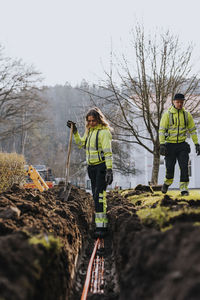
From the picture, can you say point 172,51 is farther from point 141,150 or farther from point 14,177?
point 141,150

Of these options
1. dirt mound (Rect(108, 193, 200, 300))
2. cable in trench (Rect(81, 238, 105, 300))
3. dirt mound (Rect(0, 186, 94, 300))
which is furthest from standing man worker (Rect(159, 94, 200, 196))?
dirt mound (Rect(108, 193, 200, 300))

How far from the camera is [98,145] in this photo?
7461 millimetres

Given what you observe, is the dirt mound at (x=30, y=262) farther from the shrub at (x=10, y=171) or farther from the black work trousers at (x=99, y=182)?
the shrub at (x=10, y=171)

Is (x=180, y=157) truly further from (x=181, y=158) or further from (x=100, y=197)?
(x=100, y=197)

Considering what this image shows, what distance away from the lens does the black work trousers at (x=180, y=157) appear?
7793 millimetres

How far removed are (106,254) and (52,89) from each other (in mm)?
89012

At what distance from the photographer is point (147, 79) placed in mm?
A: 17625

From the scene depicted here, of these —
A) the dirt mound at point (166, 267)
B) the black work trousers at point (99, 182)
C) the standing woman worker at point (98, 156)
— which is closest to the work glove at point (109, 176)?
the standing woman worker at point (98, 156)

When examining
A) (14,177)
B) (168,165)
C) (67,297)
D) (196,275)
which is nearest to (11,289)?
(196,275)

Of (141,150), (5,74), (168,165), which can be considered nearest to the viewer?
(168,165)

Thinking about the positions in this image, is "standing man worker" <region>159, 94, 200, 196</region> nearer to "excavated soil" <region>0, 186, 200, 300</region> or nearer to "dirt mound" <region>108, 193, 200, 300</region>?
"excavated soil" <region>0, 186, 200, 300</region>

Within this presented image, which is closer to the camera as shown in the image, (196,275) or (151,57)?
(196,275)

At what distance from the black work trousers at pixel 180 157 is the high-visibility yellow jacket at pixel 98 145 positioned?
1479mm

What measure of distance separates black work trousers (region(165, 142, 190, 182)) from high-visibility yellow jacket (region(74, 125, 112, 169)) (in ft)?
4.85
